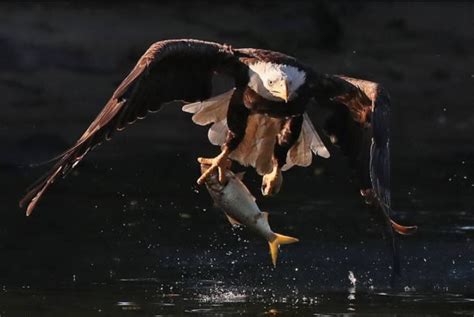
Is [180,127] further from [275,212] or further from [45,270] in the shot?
[45,270]

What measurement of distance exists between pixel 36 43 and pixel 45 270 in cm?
817

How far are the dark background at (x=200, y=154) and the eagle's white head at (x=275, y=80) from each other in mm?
1217

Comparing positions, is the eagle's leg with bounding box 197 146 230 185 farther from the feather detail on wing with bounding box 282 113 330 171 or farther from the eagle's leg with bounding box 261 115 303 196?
the feather detail on wing with bounding box 282 113 330 171

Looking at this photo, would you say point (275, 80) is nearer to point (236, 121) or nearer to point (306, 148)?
point (236, 121)

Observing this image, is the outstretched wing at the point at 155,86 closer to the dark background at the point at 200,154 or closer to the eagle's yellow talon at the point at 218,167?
the eagle's yellow talon at the point at 218,167

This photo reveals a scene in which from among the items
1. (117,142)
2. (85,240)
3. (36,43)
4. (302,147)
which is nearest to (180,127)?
(117,142)

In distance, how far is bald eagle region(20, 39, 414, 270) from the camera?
930 centimetres

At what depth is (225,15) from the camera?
64.0ft

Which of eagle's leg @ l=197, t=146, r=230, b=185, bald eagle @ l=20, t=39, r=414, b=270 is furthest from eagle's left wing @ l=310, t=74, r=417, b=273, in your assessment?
eagle's leg @ l=197, t=146, r=230, b=185

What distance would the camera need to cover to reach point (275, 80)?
376 inches

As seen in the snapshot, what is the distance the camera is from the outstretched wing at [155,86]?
888 cm

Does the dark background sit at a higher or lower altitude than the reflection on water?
higher

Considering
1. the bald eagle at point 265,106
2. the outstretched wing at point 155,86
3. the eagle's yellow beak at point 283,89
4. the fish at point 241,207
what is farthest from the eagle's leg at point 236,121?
the fish at point 241,207

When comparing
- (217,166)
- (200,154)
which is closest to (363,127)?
(217,166)
